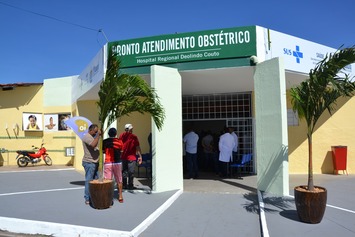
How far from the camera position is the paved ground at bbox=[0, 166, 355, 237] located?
492 centimetres

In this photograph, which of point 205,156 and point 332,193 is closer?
point 332,193

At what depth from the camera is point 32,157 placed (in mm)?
14164

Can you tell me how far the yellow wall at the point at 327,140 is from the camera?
10.9 metres

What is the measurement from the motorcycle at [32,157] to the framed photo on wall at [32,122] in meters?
1.01

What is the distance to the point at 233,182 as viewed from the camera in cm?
911

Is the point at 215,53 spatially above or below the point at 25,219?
above

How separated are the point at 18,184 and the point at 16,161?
252 inches

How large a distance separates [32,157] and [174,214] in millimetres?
10675

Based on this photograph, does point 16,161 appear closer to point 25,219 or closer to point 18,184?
point 18,184

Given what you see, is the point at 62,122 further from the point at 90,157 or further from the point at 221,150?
the point at 90,157

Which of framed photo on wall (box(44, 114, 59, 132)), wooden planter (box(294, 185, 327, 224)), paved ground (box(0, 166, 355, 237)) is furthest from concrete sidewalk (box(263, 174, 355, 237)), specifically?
framed photo on wall (box(44, 114, 59, 132))

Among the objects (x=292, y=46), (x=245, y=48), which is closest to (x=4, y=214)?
(x=245, y=48)

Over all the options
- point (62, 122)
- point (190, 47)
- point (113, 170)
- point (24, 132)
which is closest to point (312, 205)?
point (113, 170)

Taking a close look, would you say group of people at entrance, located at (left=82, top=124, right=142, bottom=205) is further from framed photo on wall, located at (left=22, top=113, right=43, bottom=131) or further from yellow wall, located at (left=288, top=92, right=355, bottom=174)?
framed photo on wall, located at (left=22, top=113, right=43, bottom=131)
